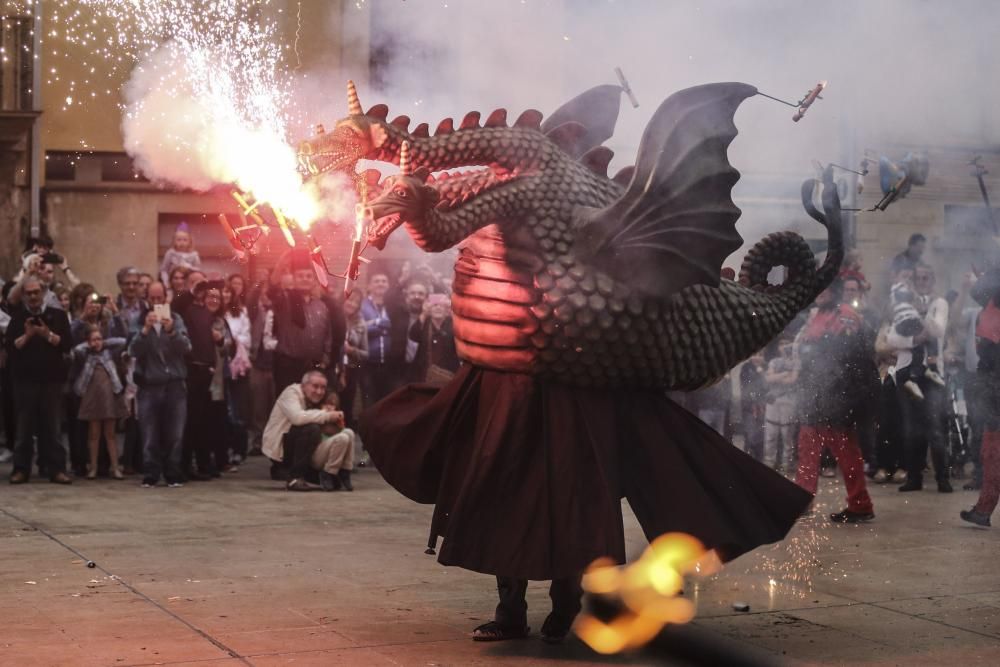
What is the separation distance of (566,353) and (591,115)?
4.25 ft

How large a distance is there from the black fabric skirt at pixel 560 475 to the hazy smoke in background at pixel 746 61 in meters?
2.60

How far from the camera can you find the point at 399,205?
16.4 feet

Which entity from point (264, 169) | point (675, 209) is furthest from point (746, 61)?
point (264, 169)

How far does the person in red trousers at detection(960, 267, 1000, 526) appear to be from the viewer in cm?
890

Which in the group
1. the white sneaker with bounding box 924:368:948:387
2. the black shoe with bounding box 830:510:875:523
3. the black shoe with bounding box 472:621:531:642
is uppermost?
the white sneaker with bounding box 924:368:948:387

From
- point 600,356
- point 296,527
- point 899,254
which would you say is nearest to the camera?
point 600,356

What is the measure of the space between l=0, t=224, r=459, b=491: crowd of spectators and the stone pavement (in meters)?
1.17

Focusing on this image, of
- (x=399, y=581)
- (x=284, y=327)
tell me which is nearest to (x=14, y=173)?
(x=284, y=327)

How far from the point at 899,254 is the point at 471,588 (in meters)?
5.18

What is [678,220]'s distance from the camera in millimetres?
5582

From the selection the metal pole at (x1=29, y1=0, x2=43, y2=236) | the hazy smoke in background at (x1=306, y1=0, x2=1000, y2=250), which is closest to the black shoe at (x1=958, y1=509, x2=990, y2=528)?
the hazy smoke in background at (x1=306, y1=0, x2=1000, y2=250)

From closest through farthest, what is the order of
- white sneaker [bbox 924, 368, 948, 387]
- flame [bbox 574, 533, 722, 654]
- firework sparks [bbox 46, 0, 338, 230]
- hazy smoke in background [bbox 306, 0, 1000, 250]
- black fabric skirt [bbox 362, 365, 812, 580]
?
black fabric skirt [bbox 362, 365, 812, 580], flame [bbox 574, 533, 722, 654], firework sparks [bbox 46, 0, 338, 230], hazy smoke in background [bbox 306, 0, 1000, 250], white sneaker [bbox 924, 368, 948, 387]

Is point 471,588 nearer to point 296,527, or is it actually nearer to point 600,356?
point 600,356

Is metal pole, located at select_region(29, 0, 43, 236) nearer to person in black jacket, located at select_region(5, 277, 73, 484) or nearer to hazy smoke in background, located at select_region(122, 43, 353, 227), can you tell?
person in black jacket, located at select_region(5, 277, 73, 484)
